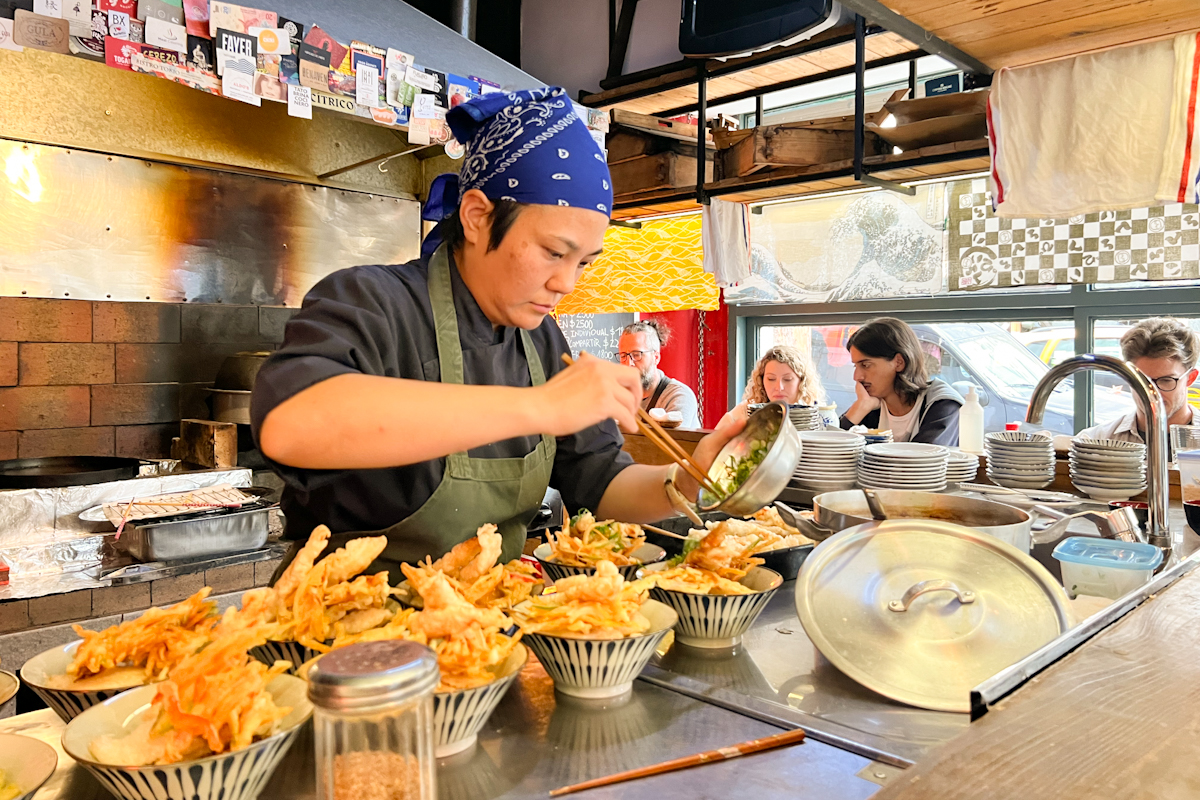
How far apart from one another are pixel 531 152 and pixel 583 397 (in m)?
0.56

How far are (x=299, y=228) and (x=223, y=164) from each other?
497mm

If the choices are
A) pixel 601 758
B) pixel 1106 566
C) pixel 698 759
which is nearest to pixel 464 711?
pixel 601 758

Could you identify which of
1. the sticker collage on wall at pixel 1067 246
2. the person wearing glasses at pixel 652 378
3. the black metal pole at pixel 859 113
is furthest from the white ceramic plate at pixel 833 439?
the person wearing glasses at pixel 652 378

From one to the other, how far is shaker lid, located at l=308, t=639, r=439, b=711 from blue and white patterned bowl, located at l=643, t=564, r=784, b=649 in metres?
0.69

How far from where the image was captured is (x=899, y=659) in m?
1.21

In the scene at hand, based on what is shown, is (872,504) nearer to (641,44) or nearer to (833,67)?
(833,67)

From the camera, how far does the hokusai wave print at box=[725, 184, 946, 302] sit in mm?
5234

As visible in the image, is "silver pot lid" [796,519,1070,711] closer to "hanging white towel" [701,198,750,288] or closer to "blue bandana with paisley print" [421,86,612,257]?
"blue bandana with paisley print" [421,86,612,257]

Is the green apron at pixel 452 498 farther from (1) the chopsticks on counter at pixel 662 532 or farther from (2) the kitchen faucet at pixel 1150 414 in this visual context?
(2) the kitchen faucet at pixel 1150 414

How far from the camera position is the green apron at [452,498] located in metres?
1.61

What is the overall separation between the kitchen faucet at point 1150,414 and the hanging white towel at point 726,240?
310 cm

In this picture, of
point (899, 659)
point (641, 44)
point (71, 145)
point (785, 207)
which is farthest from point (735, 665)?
point (641, 44)

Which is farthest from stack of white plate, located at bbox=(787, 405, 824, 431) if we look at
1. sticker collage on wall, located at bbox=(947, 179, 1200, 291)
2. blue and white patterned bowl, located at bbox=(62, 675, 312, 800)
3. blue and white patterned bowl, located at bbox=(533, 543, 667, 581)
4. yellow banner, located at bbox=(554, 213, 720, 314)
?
blue and white patterned bowl, located at bbox=(62, 675, 312, 800)

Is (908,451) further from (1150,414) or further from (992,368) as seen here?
(992,368)
